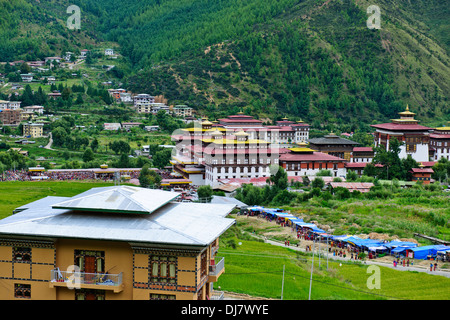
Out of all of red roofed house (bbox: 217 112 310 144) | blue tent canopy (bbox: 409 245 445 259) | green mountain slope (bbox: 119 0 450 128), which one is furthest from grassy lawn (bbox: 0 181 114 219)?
green mountain slope (bbox: 119 0 450 128)

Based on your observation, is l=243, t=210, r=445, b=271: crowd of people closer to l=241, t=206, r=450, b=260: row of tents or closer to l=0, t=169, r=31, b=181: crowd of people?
l=241, t=206, r=450, b=260: row of tents

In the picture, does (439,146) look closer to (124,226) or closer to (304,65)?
(304,65)

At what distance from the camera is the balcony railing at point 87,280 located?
18156mm

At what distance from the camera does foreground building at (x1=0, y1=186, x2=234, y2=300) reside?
18.0 m

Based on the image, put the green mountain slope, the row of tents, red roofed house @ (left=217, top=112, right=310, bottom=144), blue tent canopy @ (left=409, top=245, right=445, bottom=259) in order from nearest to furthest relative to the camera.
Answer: blue tent canopy @ (left=409, top=245, right=445, bottom=259) → the row of tents → red roofed house @ (left=217, top=112, right=310, bottom=144) → the green mountain slope

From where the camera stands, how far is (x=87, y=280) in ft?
60.5

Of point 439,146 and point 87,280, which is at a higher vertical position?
point 439,146

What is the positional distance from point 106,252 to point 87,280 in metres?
0.97

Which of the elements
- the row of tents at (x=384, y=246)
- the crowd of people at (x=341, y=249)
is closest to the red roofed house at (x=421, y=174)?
the row of tents at (x=384, y=246)

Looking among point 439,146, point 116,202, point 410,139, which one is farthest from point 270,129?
point 116,202

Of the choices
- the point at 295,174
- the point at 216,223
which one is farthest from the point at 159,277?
the point at 295,174

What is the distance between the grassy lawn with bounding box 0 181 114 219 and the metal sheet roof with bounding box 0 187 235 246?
73.7ft

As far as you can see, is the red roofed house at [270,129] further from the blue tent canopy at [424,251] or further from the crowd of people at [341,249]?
the blue tent canopy at [424,251]
